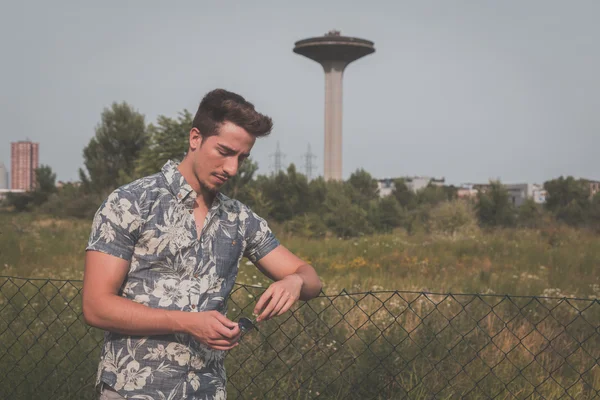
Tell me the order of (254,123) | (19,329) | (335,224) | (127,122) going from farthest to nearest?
(127,122) → (335,224) → (19,329) → (254,123)

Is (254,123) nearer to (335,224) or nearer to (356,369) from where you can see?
(356,369)

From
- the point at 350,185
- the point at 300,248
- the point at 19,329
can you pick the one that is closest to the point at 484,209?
the point at 350,185

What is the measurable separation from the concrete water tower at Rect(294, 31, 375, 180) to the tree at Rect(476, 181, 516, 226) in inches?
1059

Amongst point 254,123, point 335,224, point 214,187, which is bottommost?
point 335,224

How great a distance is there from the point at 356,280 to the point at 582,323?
2.89m

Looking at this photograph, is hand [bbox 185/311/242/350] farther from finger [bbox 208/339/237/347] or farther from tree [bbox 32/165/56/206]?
tree [bbox 32/165/56/206]

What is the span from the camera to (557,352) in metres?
4.91

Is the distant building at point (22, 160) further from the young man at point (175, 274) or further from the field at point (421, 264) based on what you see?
the young man at point (175, 274)

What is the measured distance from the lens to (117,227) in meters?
1.69

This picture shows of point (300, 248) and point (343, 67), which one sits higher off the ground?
point (343, 67)

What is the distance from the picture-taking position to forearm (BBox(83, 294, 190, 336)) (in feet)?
5.37

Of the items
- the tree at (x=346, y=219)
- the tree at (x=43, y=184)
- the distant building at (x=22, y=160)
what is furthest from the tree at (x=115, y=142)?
the distant building at (x=22, y=160)

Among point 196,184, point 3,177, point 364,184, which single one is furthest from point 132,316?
point 3,177

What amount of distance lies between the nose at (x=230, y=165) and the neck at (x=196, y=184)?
0.09 metres
